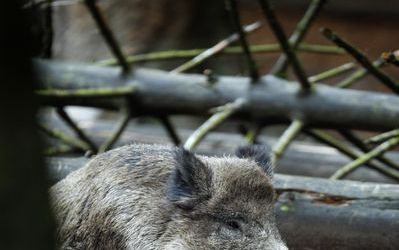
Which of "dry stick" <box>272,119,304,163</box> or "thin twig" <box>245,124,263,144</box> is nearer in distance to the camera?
"dry stick" <box>272,119,304,163</box>

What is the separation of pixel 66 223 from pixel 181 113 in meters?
2.15

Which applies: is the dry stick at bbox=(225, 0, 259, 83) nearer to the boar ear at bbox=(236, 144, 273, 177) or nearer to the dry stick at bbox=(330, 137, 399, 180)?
the dry stick at bbox=(330, 137, 399, 180)

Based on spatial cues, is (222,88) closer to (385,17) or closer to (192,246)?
(192,246)

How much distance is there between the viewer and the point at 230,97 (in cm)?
541

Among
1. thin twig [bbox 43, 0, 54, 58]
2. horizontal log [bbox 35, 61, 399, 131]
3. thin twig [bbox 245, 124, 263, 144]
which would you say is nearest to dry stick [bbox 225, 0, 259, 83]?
horizontal log [bbox 35, 61, 399, 131]

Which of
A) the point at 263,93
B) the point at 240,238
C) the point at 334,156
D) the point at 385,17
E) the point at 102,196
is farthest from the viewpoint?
the point at 385,17

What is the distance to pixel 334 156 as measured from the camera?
6273 millimetres

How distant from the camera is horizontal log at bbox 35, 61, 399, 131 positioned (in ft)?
17.0

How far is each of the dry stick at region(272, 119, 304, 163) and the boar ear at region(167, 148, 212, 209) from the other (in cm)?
111

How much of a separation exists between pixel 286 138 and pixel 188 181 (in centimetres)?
155

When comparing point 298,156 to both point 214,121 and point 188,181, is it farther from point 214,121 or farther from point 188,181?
point 188,181

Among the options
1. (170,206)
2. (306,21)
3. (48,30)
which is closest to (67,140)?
(48,30)

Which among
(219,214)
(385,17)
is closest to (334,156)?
(219,214)

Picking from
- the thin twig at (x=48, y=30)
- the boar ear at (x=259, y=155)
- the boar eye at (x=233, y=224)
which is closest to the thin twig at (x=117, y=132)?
the thin twig at (x=48, y=30)
